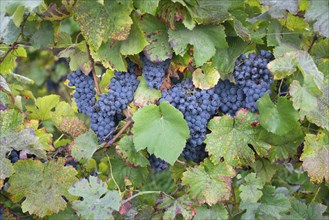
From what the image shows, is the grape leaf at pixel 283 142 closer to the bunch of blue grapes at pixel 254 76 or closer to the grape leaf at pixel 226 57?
the bunch of blue grapes at pixel 254 76

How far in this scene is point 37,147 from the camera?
1.86 metres

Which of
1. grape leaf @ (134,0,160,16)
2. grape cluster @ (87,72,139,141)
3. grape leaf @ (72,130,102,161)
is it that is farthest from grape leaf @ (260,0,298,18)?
grape leaf @ (72,130,102,161)

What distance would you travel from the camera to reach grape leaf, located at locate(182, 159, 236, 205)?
1889 mm

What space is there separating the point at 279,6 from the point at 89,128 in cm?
80

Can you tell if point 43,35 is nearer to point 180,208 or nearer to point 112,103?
point 112,103

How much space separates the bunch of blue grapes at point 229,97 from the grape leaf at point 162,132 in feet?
0.65

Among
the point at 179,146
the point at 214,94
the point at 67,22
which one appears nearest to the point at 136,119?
the point at 179,146

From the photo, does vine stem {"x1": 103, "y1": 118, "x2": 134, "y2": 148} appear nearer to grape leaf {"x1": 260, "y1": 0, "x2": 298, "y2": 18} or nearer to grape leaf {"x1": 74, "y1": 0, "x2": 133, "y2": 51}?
grape leaf {"x1": 74, "y1": 0, "x2": 133, "y2": 51}

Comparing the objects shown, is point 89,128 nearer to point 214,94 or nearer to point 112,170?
point 112,170

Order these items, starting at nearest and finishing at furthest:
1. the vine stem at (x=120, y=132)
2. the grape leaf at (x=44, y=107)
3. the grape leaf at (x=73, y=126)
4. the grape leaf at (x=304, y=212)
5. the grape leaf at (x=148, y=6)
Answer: the grape leaf at (x=148, y=6)
the vine stem at (x=120, y=132)
the grape leaf at (x=73, y=126)
the grape leaf at (x=304, y=212)
the grape leaf at (x=44, y=107)

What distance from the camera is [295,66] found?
1.77m

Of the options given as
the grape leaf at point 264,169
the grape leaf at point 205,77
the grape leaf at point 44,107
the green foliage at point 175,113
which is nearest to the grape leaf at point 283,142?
the green foliage at point 175,113

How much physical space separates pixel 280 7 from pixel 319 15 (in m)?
0.12

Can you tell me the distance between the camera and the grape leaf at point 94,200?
182cm
